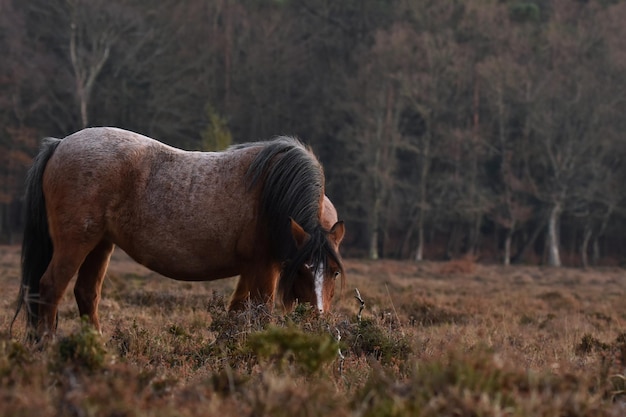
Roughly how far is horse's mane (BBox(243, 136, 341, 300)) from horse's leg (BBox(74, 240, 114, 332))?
5.13 ft

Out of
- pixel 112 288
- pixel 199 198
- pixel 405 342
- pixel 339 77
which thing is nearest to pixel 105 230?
pixel 199 198

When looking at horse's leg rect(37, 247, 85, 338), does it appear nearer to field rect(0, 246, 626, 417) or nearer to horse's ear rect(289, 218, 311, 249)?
field rect(0, 246, 626, 417)

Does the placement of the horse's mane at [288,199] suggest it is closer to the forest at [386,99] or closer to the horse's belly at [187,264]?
the horse's belly at [187,264]

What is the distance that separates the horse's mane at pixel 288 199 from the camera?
6.31 metres

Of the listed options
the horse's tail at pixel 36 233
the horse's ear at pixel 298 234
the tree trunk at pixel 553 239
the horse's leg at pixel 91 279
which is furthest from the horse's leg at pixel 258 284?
the tree trunk at pixel 553 239

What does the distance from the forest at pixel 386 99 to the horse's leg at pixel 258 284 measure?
26.5 meters

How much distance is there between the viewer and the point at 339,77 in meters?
38.8

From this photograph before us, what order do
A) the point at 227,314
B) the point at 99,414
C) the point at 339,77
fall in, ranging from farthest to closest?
the point at 339,77, the point at 227,314, the point at 99,414

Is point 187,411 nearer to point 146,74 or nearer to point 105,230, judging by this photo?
point 105,230

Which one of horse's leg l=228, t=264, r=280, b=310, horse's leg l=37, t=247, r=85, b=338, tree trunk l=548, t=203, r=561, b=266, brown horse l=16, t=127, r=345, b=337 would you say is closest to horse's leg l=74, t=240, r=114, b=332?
brown horse l=16, t=127, r=345, b=337

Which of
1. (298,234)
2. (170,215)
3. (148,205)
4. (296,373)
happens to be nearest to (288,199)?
(298,234)

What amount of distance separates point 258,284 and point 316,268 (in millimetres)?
689

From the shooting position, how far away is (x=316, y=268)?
619 centimetres

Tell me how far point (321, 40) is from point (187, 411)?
128 ft
